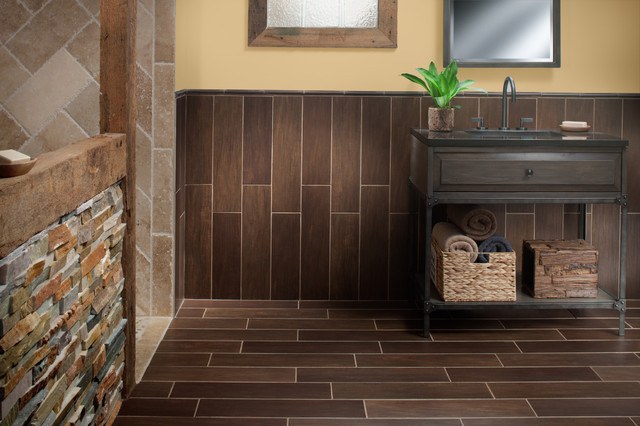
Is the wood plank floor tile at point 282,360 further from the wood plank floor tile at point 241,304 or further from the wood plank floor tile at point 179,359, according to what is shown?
the wood plank floor tile at point 241,304

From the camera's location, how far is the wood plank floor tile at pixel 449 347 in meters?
3.90

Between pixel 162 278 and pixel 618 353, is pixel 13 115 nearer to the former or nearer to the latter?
pixel 162 278

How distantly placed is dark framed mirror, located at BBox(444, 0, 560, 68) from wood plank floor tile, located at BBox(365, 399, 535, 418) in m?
1.79

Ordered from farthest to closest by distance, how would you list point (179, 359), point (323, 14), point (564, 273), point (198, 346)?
point (323, 14), point (564, 273), point (198, 346), point (179, 359)

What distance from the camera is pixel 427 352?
3879 mm

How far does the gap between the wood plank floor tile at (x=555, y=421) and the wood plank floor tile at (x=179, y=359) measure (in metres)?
1.11

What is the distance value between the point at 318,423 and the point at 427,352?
87 centimetres

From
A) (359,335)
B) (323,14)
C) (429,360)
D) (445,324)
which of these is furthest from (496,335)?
(323,14)

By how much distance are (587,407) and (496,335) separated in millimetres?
845

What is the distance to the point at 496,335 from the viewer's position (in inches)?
162

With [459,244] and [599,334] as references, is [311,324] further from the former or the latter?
[599,334]

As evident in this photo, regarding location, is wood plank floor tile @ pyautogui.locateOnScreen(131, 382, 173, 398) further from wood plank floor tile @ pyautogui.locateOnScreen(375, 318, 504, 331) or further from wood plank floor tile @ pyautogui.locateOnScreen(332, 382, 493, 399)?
wood plank floor tile @ pyautogui.locateOnScreen(375, 318, 504, 331)

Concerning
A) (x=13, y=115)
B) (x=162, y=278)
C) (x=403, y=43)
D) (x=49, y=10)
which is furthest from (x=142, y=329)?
(x=403, y=43)

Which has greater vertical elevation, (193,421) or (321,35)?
(321,35)
